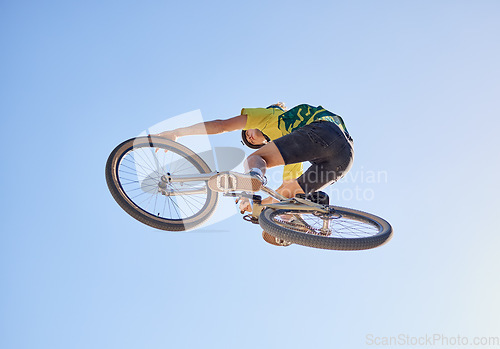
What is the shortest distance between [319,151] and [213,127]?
47.5 inches

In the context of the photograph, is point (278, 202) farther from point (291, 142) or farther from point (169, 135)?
point (169, 135)

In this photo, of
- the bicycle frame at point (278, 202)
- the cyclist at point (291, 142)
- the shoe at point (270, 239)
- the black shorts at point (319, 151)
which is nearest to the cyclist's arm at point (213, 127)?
the cyclist at point (291, 142)

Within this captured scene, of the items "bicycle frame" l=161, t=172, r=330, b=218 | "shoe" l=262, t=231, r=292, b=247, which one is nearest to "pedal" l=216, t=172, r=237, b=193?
"bicycle frame" l=161, t=172, r=330, b=218

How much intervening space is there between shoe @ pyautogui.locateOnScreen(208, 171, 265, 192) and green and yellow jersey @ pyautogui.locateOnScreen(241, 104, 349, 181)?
0.86 meters

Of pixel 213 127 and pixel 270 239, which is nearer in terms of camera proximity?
pixel 213 127

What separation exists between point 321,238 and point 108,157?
8.16 feet

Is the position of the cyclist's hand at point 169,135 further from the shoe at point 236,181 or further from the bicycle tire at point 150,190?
the shoe at point 236,181

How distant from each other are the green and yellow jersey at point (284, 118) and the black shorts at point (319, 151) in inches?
6.3

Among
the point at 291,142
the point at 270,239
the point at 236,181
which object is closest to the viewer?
the point at 236,181

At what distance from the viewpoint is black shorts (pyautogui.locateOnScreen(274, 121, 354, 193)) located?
3718mm

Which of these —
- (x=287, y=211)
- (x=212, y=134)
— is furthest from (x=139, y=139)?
(x=287, y=211)

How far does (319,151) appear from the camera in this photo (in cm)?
379

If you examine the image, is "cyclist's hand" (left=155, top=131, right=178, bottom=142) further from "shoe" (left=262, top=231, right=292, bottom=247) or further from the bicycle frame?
"shoe" (left=262, top=231, right=292, bottom=247)

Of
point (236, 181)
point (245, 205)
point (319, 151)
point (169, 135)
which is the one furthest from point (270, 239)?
point (169, 135)
